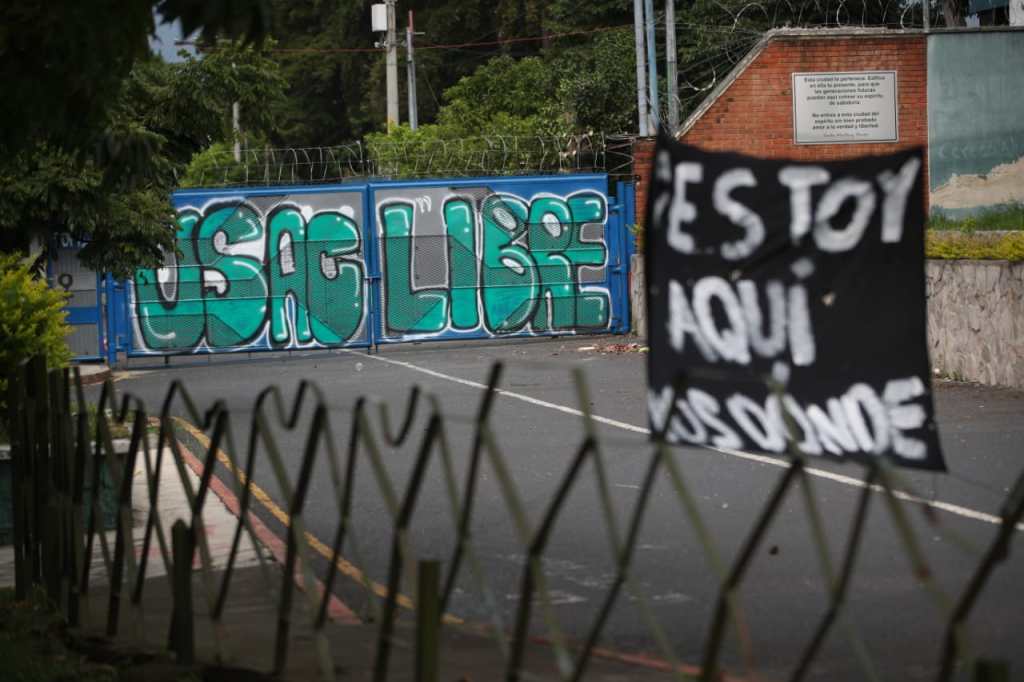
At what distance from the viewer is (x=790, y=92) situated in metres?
26.7

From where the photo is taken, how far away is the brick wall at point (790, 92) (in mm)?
26625

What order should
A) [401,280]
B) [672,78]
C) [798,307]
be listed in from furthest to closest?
[672,78] → [401,280] → [798,307]

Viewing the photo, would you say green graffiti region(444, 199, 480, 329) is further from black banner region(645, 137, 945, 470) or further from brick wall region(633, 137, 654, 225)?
black banner region(645, 137, 945, 470)

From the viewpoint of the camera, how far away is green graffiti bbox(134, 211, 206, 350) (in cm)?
2469

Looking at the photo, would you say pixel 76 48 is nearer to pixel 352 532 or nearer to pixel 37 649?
pixel 352 532

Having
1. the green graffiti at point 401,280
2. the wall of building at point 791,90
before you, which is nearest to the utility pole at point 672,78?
the wall of building at point 791,90

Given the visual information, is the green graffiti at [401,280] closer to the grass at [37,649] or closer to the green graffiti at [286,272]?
the green graffiti at [286,272]

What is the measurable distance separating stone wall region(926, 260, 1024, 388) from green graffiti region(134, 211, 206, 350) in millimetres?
12341

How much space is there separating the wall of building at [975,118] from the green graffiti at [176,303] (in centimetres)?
1239

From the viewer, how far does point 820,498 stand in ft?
31.4

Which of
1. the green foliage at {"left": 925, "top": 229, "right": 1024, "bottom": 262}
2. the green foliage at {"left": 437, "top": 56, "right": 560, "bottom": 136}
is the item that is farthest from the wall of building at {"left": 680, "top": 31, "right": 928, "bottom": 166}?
the green foliage at {"left": 437, "top": 56, "right": 560, "bottom": 136}

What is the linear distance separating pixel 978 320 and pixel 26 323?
32.8 ft

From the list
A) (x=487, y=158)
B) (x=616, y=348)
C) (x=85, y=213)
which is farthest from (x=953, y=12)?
(x=85, y=213)

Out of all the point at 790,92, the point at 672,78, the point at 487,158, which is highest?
the point at 672,78
